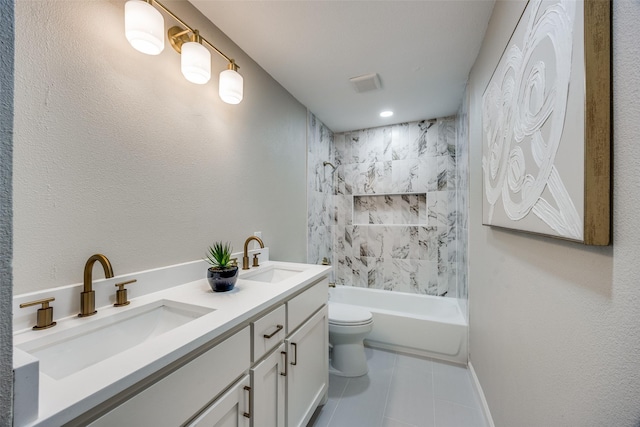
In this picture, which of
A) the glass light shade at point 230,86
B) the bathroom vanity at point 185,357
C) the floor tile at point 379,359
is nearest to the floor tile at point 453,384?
the floor tile at point 379,359

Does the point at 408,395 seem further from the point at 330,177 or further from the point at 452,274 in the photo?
the point at 330,177

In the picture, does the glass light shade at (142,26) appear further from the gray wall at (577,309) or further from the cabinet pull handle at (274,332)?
the gray wall at (577,309)

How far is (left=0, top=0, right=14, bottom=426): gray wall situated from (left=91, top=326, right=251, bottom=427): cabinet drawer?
234 millimetres

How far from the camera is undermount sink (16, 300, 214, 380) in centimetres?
71

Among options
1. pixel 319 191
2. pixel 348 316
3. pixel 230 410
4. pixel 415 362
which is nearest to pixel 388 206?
pixel 319 191

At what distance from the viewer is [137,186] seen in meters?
1.07

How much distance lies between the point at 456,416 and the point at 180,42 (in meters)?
2.63

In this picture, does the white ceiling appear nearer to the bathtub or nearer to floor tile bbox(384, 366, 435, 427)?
the bathtub

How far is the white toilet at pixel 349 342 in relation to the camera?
191 cm

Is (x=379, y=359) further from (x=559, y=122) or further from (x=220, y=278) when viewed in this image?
(x=559, y=122)

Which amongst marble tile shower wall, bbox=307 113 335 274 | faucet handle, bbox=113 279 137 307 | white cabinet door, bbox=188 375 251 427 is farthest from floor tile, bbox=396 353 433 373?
faucet handle, bbox=113 279 137 307

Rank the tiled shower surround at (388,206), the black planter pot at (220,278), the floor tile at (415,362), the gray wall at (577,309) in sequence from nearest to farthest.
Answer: the gray wall at (577,309) < the black planter pot at (220,278) < the floor tile at (415,362) < the tiled shower surround at (388,206)

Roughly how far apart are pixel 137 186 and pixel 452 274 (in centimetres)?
290

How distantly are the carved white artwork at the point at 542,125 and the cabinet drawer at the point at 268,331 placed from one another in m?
0.99
